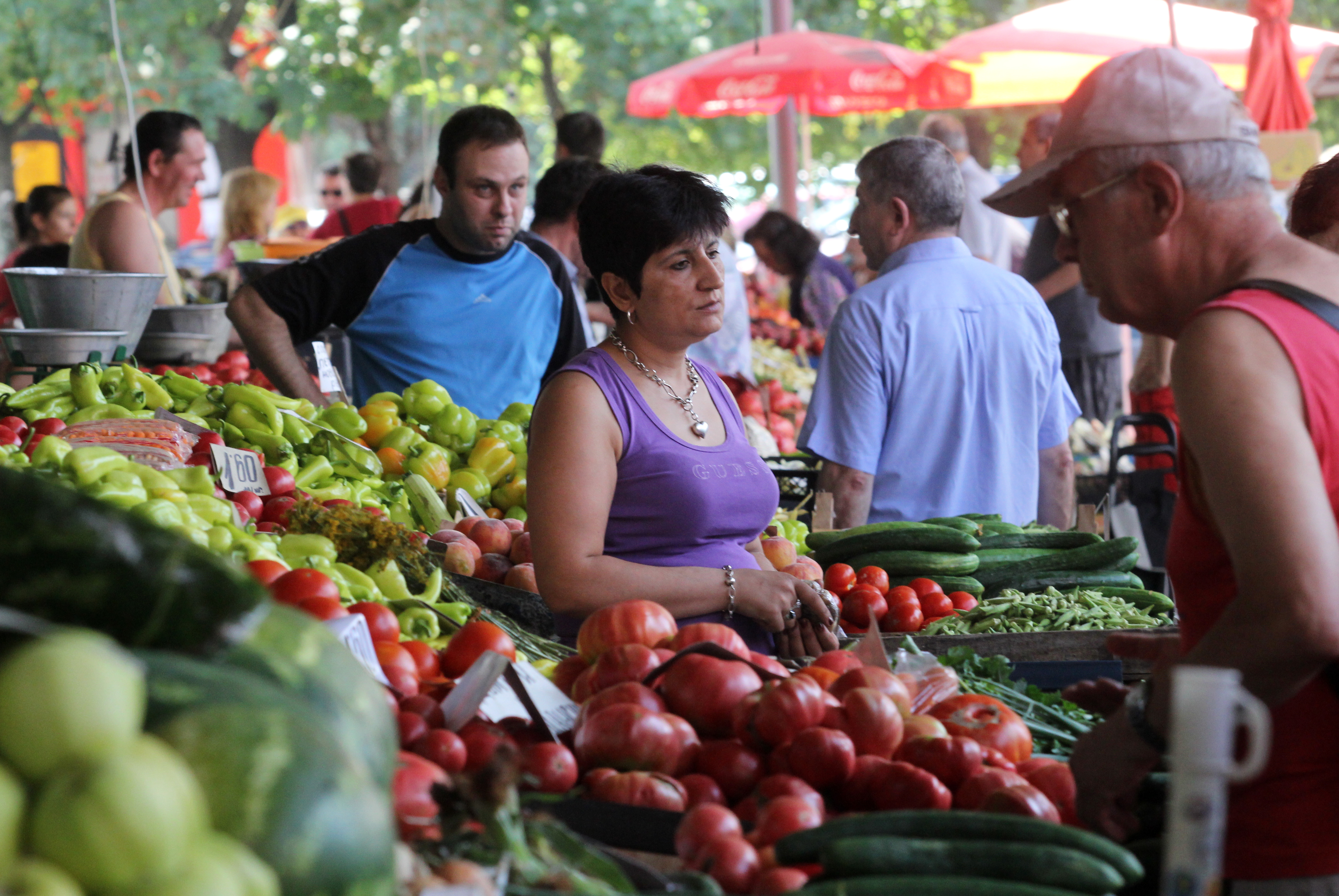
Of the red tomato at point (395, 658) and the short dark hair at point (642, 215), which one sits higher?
the short dark hair at point (642, 215)

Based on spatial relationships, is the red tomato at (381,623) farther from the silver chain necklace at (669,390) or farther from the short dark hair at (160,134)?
the short dark hair at (160,134)

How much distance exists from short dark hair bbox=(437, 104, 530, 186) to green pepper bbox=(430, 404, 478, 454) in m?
0.91

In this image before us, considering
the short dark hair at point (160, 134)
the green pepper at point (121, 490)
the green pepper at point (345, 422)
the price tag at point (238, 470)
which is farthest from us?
the short dark hair at point (160, 134)

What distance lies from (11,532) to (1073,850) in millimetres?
1196

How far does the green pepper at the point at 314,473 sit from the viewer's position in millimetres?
4117

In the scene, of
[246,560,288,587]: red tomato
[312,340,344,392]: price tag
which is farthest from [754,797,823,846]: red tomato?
[312,340,344,392]: price tag

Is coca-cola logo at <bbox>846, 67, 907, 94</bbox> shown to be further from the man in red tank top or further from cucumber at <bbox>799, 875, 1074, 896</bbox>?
cucumber at <bbox>799, 875, 1074, 896</bbox>

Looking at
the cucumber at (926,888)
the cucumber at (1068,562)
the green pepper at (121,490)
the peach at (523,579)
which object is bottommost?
the cucumber at (1068,562)

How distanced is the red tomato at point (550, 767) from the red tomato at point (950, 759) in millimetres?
505

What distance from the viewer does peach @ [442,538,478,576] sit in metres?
3.62

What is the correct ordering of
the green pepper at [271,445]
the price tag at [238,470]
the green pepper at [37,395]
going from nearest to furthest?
the price tag at [238,470] → the green pepper at [37,395] → the green pepper at [271,445]

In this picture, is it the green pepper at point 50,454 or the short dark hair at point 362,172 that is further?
the short dark hair at point 362,172

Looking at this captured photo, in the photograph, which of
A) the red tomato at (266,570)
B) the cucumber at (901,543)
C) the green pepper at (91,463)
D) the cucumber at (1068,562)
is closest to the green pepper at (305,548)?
the green pepper at (91,463)

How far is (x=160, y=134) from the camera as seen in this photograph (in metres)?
6.26
